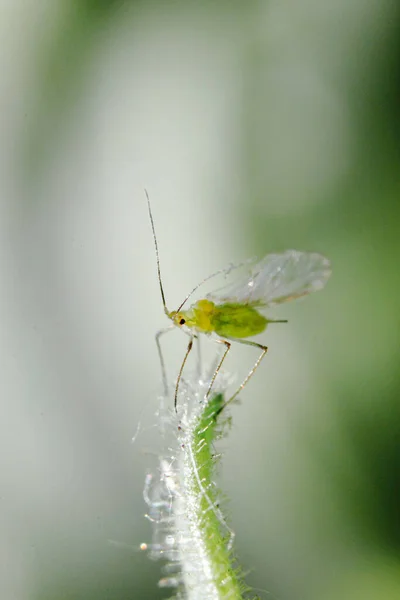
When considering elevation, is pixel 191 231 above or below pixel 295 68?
below

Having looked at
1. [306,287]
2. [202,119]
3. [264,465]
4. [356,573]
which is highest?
[202,119]

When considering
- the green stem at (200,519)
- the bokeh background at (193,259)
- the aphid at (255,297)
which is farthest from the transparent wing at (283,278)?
the green stem at (200,519)

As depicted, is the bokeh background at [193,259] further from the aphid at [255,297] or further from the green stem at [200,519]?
the green stem at [200,519]

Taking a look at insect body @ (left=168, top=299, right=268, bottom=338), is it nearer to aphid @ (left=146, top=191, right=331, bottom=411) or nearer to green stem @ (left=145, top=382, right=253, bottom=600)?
aphid @ (left=146, top=191, right=331, bottom=411)

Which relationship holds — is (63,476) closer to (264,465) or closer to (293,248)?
(264,465)

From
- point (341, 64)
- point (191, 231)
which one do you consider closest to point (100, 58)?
point (191, 231)

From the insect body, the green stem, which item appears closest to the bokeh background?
the insect body
